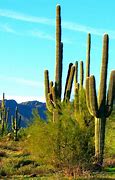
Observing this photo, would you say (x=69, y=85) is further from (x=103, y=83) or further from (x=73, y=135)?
(x=73, y=135)

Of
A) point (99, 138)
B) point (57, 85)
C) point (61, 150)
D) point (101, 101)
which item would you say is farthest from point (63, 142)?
point (57, 85)

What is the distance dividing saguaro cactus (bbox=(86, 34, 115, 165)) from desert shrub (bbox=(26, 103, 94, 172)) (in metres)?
0.49

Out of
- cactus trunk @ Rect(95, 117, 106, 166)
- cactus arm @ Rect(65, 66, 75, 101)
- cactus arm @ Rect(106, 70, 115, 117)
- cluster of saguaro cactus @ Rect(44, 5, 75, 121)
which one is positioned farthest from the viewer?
cactus arm @ Rect(65, 66, 75, 101)

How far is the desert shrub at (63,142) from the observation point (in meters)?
22.6

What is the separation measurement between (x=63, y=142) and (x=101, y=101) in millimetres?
3354

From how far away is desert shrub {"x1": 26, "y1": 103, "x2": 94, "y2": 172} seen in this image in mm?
22609

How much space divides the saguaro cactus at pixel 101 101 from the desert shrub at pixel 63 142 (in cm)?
49

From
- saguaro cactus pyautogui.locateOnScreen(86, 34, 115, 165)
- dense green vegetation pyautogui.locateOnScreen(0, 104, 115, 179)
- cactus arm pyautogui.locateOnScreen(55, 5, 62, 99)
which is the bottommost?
dense green vegetation pyautogui.locateOnScreen(0, 104, 115, 179)

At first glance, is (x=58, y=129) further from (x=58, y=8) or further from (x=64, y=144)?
(x=58, y=8)

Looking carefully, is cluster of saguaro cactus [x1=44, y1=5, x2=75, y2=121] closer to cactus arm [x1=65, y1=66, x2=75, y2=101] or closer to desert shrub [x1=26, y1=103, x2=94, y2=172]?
cactus arm [x1=65, y1=66, x2=75, y2=101]

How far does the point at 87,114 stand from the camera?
26547 mm

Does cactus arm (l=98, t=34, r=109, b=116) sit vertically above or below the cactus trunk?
above

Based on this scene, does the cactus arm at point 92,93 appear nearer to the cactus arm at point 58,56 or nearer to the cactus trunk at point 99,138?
the cactus trunk at point 99,138

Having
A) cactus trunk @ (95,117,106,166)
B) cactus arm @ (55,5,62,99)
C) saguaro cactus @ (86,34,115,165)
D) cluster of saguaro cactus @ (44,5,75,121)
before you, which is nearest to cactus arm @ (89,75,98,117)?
saguaro cactus @ (86,34,115,165)
